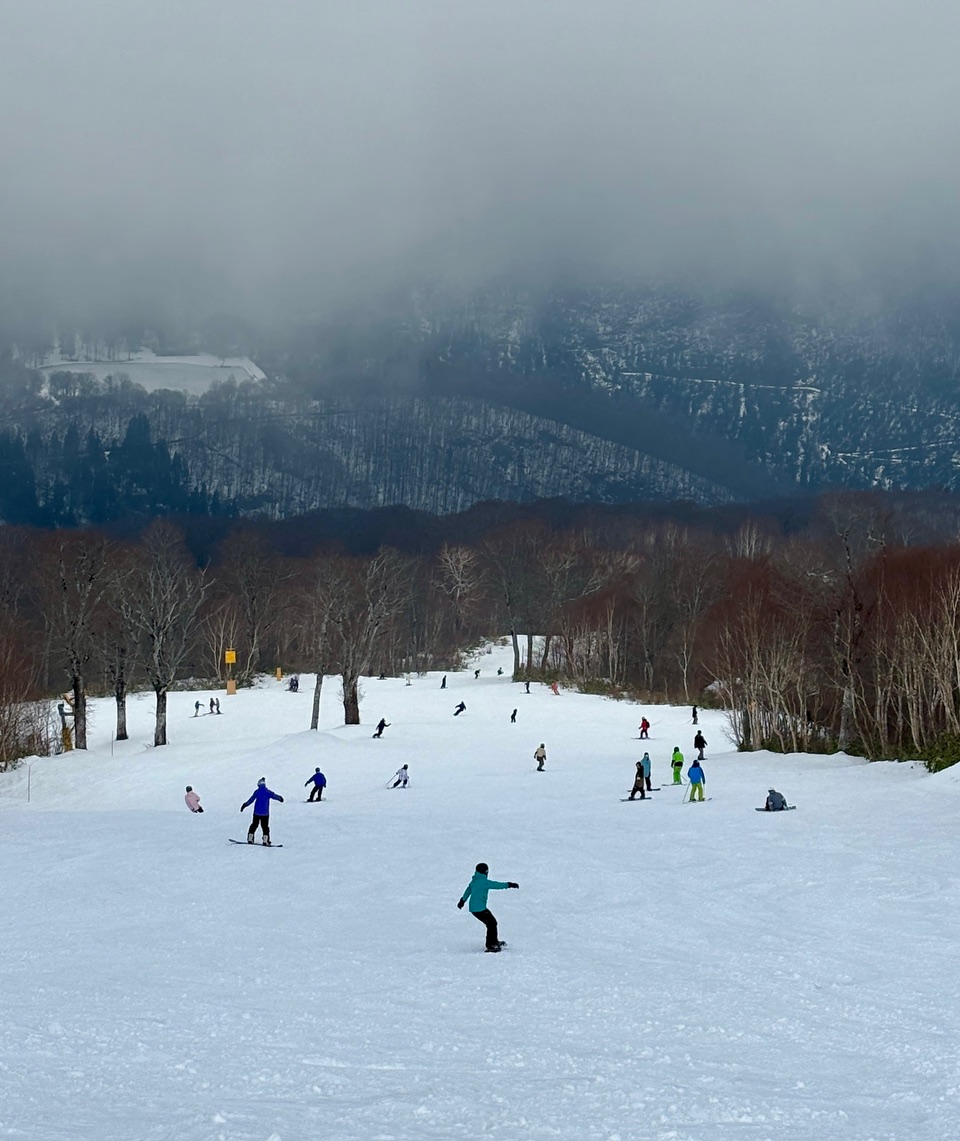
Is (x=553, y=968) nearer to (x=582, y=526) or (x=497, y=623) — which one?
(x=497, y=623)

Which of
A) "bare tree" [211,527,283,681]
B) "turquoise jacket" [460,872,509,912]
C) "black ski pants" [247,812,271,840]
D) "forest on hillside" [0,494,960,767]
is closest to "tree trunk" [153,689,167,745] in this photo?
"forest on hillside" [0,494,960,767]

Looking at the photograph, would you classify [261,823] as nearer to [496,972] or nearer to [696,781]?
[496,972]

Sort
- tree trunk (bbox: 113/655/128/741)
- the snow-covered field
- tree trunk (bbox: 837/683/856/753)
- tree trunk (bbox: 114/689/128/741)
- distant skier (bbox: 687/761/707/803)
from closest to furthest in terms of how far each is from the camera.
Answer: the snow-covered field, distant skier (bbox: 687/761/707/803), tree trunk (bbox: 837/683/856/753), tree trunk (bbox: 113/655/128/741), tree trunk (bbox: 114/689/128/741)

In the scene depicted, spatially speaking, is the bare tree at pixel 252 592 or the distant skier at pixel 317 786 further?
the bare tree at pixel 252 592

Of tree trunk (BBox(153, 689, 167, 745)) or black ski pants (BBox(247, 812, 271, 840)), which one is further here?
tree trunk (BBox(153, 689, 167, 745))

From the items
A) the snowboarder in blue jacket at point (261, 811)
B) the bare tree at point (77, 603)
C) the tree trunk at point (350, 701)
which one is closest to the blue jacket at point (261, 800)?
the snowboarder in blue jacket at point (261, 811)

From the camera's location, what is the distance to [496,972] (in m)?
14.6

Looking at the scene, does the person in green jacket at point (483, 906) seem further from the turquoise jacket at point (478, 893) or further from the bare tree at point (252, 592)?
the bare tree at point (252, 592)

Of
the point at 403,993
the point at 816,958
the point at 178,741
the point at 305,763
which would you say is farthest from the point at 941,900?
the point at 178,741

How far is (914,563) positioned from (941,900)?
107ft

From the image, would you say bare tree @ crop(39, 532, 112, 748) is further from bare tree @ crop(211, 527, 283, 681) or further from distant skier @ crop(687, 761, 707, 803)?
distant skier @ crop(687, 761, 707, 803)

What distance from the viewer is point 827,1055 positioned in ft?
35.0

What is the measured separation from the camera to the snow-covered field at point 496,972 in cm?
915

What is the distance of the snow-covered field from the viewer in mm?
9148
